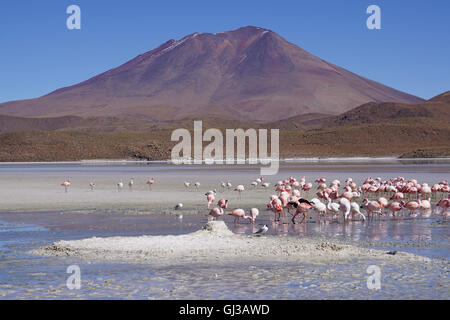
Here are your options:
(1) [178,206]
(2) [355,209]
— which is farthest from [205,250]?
(1) [178,206]

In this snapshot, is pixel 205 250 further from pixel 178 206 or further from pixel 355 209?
pixel 178 206

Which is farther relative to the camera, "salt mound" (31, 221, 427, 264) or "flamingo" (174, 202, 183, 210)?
"flamingo" (174, 202, 183, 210)

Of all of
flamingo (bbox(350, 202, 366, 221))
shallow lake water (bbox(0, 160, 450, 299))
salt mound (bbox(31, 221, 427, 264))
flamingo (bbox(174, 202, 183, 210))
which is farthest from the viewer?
flamingo (bbox(174, 202, 183, 210))

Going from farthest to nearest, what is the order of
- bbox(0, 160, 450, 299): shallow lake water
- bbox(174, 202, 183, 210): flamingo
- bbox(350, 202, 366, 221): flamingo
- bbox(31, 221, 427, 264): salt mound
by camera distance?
bbox(174, 202, 183, 210): flamingo < bbox(350, 202, 366, 221): flamingo < bbox(31, 221, 427, 264): salt mound < bbox(0, 160, 450, 299): shallow lake water

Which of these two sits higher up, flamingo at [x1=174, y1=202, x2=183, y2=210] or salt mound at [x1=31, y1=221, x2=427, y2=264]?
flamingo at [x1=174, y1=202, x2=183, y2=210]

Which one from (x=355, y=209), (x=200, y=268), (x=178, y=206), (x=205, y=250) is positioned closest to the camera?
(x=200, y=268)

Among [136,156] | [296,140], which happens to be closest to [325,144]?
[296,140]

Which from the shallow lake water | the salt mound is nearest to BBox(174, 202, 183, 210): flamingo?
the shallow lake water

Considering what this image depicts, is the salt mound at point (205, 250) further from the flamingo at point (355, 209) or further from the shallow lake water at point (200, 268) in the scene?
→ the flamingo at point (355, 209)

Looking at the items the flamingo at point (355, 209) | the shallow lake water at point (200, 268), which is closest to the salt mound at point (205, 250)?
the shallow lake water at point (200, 268)

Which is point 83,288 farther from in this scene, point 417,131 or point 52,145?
point 417,131

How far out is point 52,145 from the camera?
3430 inches

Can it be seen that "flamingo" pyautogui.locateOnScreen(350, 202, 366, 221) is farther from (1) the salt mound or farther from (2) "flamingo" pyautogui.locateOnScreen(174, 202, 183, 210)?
(2) "flamingo" pyautogui.locateOnScreen(174, 202, 183, 210)

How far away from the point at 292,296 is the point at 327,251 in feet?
10.5
